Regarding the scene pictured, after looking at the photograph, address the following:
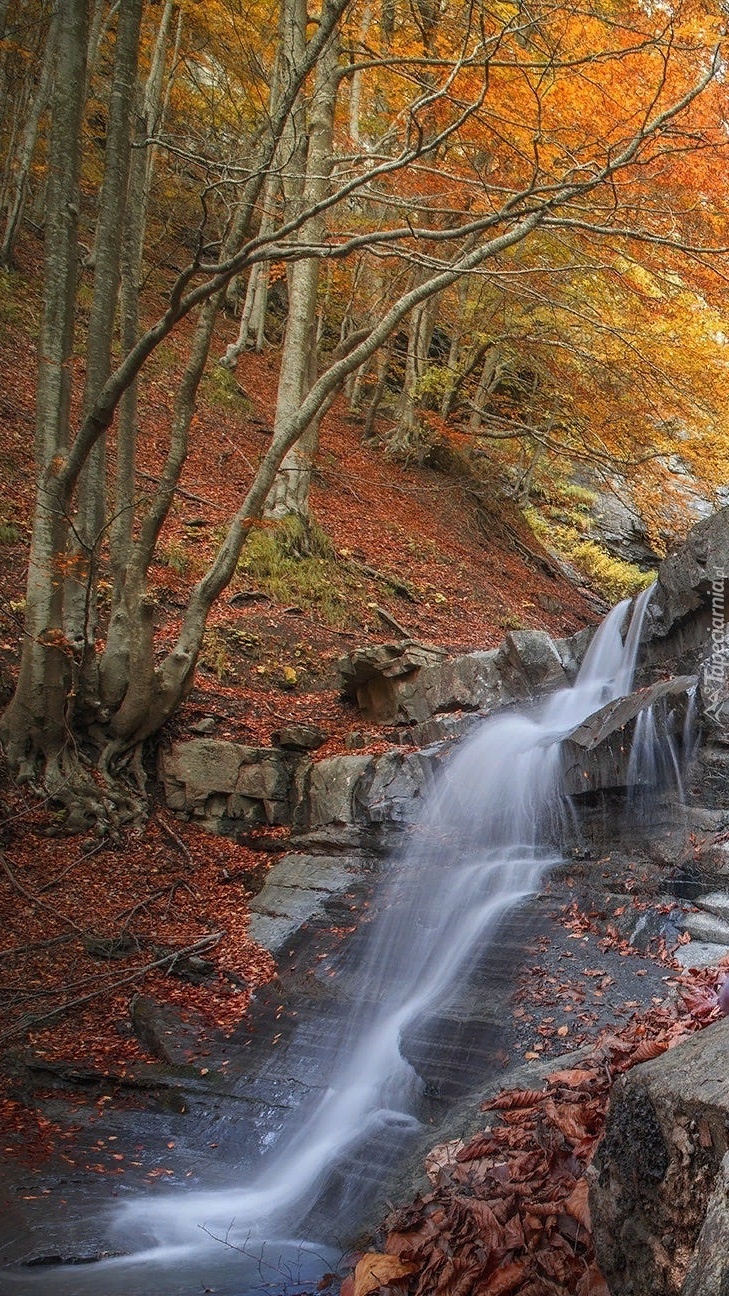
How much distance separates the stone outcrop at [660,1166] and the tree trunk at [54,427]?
5.70 meters

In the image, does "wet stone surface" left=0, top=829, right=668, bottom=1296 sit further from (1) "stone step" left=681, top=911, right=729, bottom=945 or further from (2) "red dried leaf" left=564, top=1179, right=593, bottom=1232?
(2) "red dried leaf" left=564, top=1179, right=593, bottom=1232

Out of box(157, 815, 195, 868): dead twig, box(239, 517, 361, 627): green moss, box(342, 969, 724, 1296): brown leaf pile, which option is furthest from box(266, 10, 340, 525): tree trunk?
box(342, 969, 724, 1296): brown leaf pile

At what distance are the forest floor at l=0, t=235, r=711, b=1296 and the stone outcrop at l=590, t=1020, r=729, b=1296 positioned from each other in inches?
16.2

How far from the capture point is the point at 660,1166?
2.19 meters

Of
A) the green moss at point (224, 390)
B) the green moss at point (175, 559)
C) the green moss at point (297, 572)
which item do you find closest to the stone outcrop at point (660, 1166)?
the green moss at point (297, 572)

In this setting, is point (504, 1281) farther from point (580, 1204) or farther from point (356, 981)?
point (356, 981)

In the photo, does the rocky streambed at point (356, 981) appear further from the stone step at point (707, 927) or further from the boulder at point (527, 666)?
the boulder at point (527, 666)

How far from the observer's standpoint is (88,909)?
21.1 ft

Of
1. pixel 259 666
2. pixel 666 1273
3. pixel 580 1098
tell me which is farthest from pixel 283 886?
pixel 666 1273

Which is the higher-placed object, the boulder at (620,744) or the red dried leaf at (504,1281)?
the boulder at (620,744)

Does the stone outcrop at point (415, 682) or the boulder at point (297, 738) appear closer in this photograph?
the boulder at point (297, 738)

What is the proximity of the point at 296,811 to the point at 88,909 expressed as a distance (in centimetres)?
232

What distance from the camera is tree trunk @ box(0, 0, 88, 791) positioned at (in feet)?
21.5

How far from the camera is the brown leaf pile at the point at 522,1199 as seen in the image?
2.57 meters
